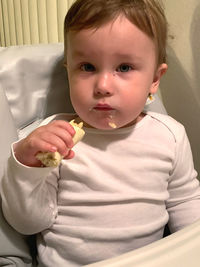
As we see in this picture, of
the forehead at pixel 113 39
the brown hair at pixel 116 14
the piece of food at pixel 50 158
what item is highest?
the brown hair at pixel 116 14

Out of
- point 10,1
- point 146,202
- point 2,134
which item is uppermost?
point 10,1

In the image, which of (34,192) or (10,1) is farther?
(10,1)

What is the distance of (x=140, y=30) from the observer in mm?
681

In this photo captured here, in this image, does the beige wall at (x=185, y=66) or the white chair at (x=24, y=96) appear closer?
the white chair at (x=24, y=96)

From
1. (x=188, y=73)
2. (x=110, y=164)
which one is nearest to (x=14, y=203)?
(x=110, y=164)

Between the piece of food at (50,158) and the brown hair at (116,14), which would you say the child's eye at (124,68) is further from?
the piece of food at (50,158)

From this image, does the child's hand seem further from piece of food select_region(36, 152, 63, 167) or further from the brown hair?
the brown hair

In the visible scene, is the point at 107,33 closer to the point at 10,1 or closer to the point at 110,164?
the point at 110,164

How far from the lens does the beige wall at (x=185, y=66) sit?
0.95m

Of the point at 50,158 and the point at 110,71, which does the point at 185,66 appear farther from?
the point at 50,158

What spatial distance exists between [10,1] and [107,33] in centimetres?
71

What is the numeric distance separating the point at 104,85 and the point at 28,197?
8.8 inches

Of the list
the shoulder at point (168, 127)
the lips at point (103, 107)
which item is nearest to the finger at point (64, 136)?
the lips at point (103, 107)

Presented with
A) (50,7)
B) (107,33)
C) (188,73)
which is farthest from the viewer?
(50,7)
